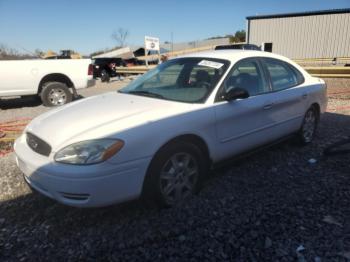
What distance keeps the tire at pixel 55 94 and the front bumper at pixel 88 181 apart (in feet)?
22.4

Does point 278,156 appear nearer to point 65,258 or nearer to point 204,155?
point 204,155

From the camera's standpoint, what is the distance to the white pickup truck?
8.83 m

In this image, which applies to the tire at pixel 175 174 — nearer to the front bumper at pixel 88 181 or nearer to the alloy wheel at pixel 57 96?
the front bumper at pixel 88 181

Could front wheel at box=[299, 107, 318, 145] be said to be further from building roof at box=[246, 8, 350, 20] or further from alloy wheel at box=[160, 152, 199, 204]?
building roof at box=[246, 8, 350, 20]

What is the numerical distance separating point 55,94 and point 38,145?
6900mm

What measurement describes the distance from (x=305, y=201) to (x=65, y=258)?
2.42 m

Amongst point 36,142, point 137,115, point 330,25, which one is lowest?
point 36,142

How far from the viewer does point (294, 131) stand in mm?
4773

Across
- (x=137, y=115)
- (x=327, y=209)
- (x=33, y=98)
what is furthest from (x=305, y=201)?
(x=33, y=98)

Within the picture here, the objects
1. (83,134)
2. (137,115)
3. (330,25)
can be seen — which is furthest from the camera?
(330,25)

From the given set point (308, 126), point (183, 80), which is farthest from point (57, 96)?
point (308, 126)

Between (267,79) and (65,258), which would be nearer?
(65,258)

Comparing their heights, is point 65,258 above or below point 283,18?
below

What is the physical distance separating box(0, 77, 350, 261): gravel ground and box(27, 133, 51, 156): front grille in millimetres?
696
